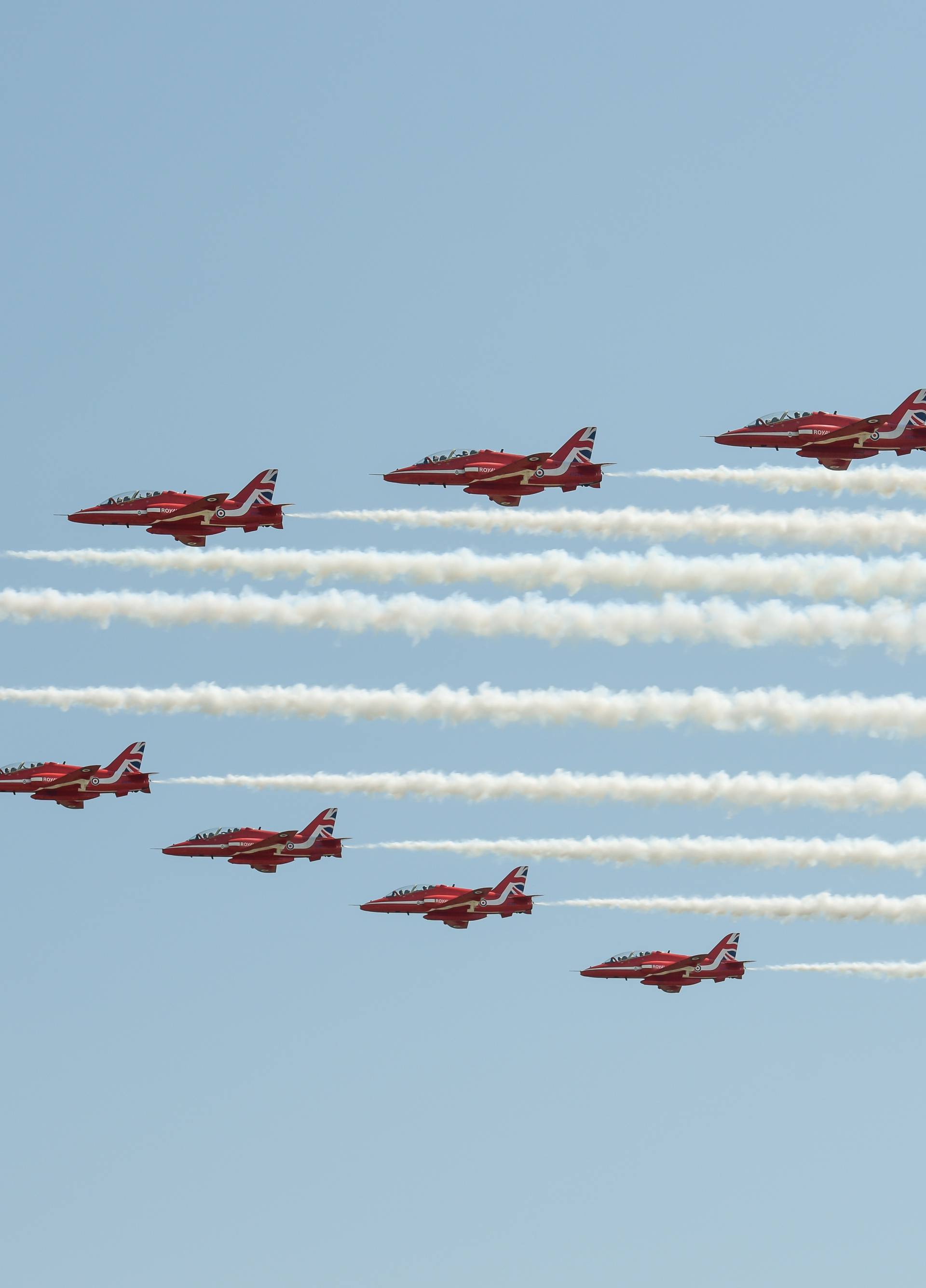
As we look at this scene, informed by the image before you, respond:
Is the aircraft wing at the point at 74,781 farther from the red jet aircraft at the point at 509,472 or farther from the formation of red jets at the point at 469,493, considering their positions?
the red jet aircraft at the point at 509,472

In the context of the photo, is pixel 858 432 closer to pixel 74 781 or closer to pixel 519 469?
pixel 519 469

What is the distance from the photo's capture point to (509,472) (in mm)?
86500

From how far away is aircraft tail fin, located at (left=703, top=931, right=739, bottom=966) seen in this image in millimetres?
99875

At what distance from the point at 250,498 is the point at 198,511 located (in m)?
2.16

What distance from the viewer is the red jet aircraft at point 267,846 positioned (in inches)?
3735

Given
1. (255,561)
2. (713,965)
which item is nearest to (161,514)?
(255,561)

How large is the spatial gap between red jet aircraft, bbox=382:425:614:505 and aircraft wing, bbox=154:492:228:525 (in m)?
6.50

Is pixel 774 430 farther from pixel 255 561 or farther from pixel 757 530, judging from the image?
pixel 255 561

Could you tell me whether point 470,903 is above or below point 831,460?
below

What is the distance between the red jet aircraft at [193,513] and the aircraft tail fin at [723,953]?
2801 centimetres

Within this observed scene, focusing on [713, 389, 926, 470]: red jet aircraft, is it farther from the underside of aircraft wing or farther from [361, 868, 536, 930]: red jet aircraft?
[361, 868, 536, 930]: red jet aircraft

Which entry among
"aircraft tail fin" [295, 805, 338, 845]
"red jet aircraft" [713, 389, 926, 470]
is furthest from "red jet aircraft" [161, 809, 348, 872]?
"red jet aircraft" [713, 389, 926, 470]

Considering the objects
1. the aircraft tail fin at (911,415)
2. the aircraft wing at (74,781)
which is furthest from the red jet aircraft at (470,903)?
the aircraft tail fin at (911,415)

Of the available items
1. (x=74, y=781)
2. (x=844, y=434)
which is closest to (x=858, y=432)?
(x=844, y=434)
